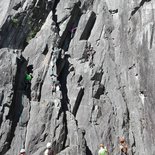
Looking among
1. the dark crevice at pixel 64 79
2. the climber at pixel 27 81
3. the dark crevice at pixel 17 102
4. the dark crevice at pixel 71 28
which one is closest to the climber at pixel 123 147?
the dark crevice at pixel 64 79

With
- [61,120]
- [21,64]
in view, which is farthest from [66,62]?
[61,120]

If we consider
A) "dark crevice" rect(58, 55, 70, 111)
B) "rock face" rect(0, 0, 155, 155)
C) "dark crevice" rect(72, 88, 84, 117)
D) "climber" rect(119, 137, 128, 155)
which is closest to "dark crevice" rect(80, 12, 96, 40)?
"rock face" rect(0, 0, 155, 155)

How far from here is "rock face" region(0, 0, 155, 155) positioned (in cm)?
3625

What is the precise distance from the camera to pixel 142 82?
38188 millimetres

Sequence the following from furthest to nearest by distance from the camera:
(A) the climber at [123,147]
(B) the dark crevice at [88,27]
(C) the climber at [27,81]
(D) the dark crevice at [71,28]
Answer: (B) the dark crevice at [88,27]
(D) the dark crevice at [71,28]
(C) the climber at [27,81]
(A) the climber at [123,147]

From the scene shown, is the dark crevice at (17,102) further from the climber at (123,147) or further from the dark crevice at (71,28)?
the climber at (123,147)

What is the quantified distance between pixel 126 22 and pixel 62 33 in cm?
773

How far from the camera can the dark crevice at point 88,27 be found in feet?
153

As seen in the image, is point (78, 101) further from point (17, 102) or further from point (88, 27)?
point (88, 27)

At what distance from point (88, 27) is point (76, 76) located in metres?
8.04

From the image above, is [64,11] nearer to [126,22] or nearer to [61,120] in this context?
[126,22]

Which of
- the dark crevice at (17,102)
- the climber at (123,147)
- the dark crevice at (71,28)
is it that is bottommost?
the climber at (123,147)

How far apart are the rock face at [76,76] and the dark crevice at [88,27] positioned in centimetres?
12

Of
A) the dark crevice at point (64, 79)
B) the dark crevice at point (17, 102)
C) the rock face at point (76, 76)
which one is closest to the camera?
the dark crevice at point (17, 102)
